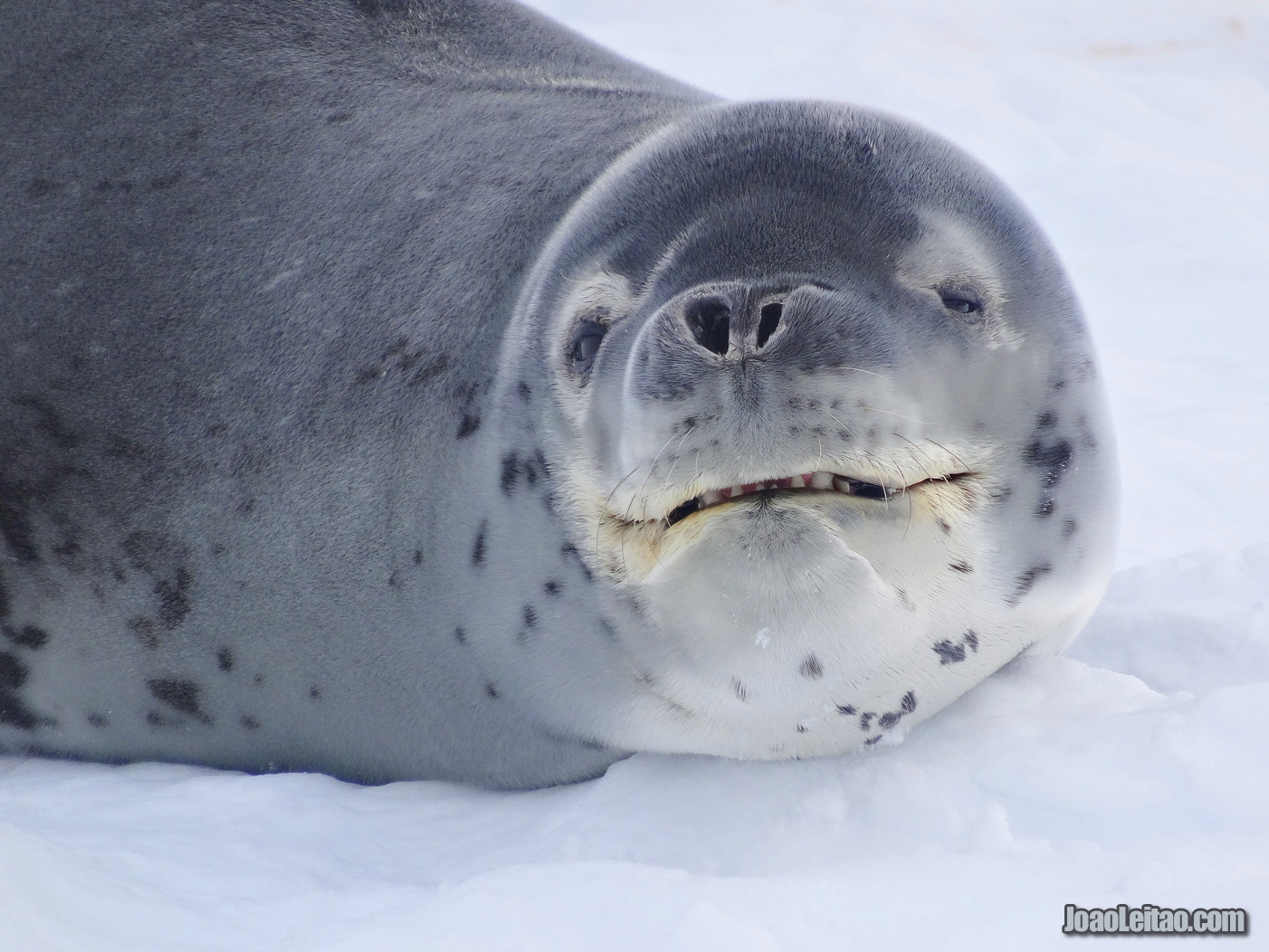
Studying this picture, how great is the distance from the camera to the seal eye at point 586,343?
87.9 inches

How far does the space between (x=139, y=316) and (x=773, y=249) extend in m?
1.45

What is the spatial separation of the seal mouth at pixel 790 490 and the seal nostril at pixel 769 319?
19 centimetres

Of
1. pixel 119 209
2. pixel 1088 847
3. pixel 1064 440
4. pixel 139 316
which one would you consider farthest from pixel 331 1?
pixel 1088 847

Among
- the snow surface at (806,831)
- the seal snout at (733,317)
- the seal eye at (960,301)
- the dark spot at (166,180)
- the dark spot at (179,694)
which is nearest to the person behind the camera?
the snow surface at (806,831)

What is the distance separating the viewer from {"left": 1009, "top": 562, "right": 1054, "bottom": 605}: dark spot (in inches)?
88.7

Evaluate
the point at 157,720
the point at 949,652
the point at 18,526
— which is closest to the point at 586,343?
the point at 949,652

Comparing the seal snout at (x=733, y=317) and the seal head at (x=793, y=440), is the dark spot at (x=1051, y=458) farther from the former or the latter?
the seal snout at (x=733, y=317)

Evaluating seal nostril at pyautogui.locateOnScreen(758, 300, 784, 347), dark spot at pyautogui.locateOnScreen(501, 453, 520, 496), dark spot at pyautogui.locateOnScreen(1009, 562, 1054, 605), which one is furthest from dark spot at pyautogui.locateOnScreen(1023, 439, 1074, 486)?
dark spot at pyautogui.locateOnScreen(501, 453, 520, 496)

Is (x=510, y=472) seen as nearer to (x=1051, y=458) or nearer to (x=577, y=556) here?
(x=577, y=556)

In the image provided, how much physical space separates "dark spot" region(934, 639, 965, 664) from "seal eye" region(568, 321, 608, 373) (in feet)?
2.33

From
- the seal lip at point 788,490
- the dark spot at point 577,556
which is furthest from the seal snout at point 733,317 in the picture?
the dark spot at point 577,556

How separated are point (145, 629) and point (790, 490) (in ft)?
4.62

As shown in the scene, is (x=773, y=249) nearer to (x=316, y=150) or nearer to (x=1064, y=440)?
(x=1064, y=440)

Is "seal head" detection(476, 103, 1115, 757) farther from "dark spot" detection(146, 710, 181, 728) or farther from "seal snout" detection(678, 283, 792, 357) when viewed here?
"dark spot" detection(146, 710, 181, 728)
